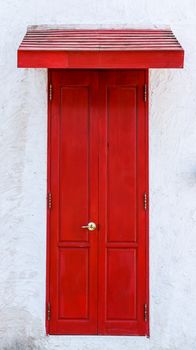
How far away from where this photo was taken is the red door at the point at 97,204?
160 inches

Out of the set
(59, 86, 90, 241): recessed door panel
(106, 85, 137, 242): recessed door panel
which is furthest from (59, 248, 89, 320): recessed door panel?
(106, 85, 137, 242): recessed door panel

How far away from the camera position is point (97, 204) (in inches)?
162

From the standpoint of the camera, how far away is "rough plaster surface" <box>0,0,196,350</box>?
4.07 m

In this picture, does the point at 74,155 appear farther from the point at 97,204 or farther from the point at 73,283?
the point at 73,283

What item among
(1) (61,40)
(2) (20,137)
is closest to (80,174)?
(2) (20,137)

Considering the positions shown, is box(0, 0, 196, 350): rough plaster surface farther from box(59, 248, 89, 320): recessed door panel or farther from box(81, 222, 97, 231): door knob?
box(81, 222, 97, 231): door knob

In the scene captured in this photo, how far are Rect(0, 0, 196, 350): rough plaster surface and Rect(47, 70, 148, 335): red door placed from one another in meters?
0.13

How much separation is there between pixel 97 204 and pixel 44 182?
0.66 meters

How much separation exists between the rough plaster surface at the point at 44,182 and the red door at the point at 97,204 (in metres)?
0.13

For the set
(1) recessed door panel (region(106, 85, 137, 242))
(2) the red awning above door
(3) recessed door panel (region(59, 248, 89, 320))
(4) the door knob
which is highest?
(2) the red awning above door

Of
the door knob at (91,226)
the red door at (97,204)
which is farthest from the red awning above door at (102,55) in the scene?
the door knob at (91,226)

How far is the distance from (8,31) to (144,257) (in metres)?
3.07

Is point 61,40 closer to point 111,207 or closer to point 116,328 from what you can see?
point 111,207

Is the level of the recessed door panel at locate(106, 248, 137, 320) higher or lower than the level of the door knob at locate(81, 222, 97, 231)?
lower
